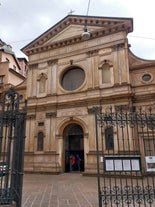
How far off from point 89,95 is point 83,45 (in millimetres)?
5191

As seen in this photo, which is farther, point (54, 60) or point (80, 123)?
point (54, 60)

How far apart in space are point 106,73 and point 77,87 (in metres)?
2.99

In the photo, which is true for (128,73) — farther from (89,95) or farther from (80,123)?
(80,123)

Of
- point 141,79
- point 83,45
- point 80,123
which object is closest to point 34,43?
point 83,45

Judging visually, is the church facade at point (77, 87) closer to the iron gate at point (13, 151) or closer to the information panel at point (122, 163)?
the information panel at point (122, 163)

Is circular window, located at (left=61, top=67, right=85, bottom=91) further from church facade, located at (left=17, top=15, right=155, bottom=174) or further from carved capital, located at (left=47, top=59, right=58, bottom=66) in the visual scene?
carved capital, located at (left=47, top=59, right=58, bottom=66)

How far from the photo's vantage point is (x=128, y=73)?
16.5 metres

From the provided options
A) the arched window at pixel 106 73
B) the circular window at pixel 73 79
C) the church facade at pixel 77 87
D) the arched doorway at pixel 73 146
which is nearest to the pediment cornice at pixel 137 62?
the church facade at pixel 77 87

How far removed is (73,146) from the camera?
1798 cm

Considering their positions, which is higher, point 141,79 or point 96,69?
point 96,69

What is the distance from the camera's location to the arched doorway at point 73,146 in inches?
683

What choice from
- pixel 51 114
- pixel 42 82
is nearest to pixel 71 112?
pixel 51 114

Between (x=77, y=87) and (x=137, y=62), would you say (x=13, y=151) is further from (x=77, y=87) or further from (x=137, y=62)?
(x=137, y=62)

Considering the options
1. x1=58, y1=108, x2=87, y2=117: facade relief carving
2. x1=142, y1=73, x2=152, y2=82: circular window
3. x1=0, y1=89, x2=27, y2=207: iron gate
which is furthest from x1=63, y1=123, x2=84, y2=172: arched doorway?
x1=0, y1=89, x2=27, y2=207: iron gate
